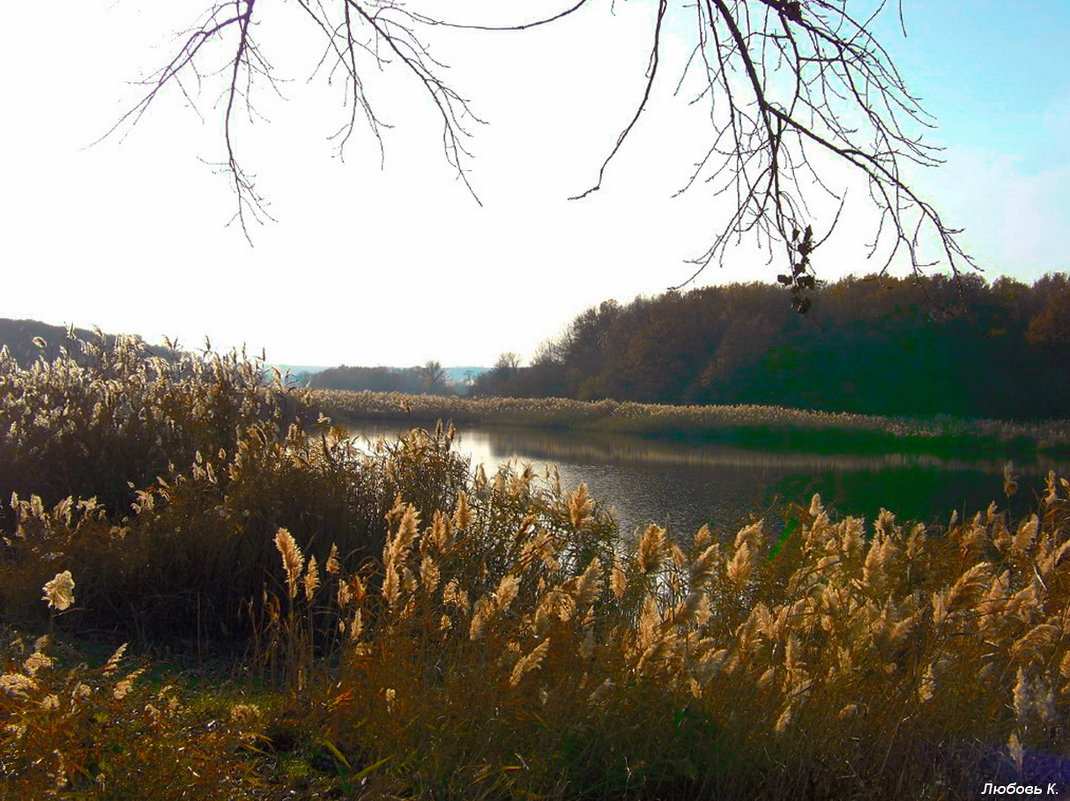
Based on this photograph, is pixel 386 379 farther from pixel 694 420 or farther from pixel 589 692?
pixel 589 692

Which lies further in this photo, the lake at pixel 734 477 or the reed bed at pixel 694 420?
the reed bed at pixel 694 420

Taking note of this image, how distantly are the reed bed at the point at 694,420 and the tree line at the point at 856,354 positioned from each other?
3.46 feet

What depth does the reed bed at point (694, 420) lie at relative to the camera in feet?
43.5

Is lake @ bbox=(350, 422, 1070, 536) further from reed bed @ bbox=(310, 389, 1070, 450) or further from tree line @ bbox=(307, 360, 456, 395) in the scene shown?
tree line @ bbox=(307, 360, 456, 395)

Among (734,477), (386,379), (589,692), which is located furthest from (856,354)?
(386,379)

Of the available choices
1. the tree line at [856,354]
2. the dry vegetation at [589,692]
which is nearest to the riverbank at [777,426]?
the tree line at [856,354]

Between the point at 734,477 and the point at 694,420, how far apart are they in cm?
612

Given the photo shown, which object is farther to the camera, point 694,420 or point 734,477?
point 694,420

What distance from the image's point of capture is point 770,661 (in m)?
2.29

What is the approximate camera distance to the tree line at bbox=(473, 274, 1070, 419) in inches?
575

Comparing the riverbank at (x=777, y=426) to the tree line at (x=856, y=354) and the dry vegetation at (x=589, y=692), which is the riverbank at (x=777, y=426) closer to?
the tree line at (x=856, y=354)

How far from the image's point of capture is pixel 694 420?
14438 mm

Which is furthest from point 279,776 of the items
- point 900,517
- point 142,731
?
point 900,517

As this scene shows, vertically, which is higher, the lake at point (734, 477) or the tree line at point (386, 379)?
the tree line at point (386, 379)
